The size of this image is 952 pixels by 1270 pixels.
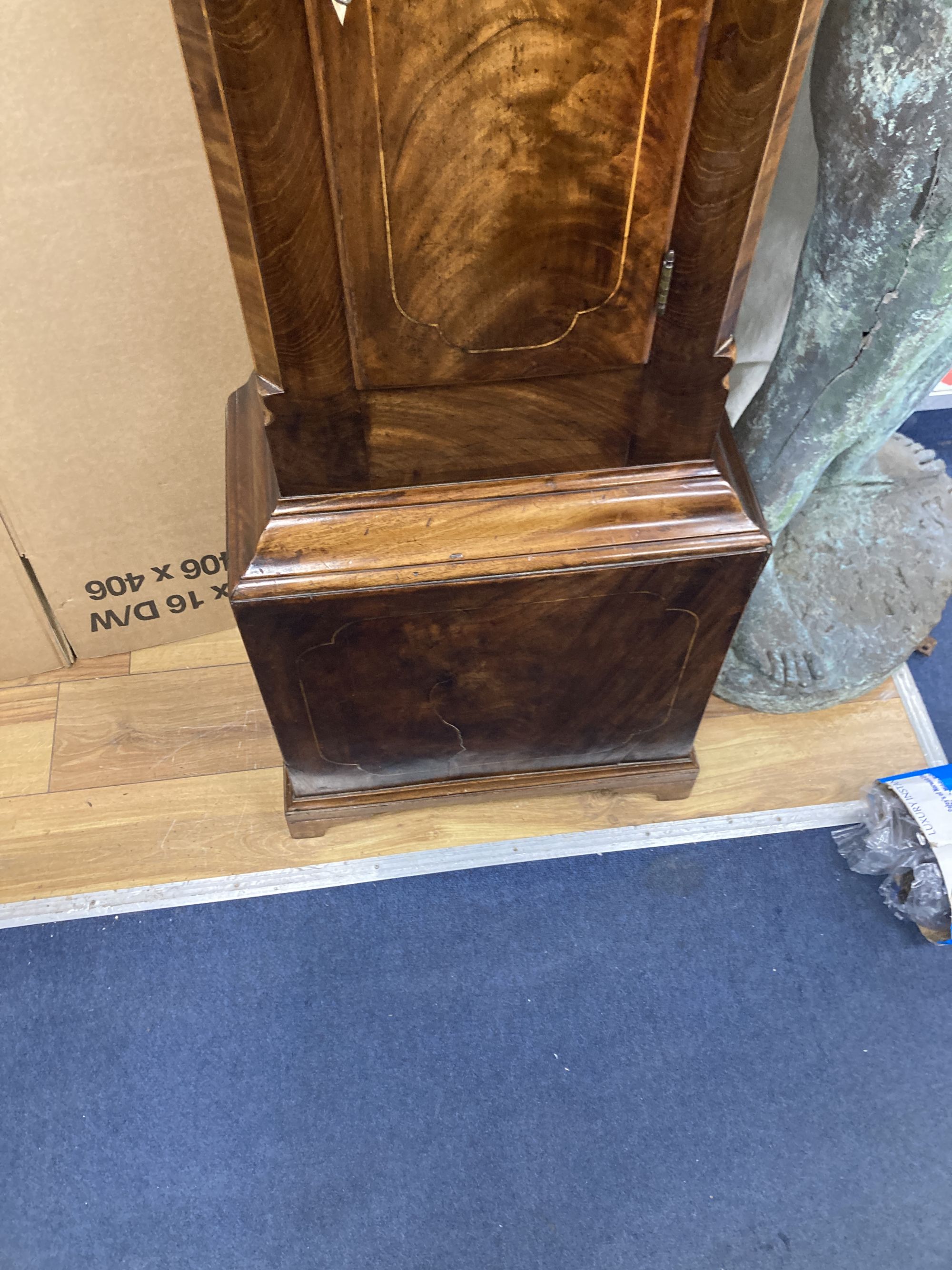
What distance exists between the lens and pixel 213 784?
4.70ft

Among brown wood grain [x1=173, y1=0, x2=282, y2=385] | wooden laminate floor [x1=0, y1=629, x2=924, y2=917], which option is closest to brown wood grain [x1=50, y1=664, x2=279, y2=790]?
wooden laminate floor [x1=0, y1=629, x2=924, y2=917]

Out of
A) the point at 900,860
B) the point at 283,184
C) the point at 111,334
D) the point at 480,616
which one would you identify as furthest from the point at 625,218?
the point at 900,860

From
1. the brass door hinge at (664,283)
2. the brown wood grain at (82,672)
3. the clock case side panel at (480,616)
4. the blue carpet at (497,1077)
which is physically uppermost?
the brass door hinge at (664,283)

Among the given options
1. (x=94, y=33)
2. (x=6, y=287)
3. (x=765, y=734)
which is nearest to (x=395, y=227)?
(x=94, y=33)

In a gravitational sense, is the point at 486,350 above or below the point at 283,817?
above

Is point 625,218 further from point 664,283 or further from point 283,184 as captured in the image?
point 283,184

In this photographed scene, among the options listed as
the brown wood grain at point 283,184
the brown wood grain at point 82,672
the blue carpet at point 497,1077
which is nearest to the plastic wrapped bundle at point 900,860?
the blue carpet at point 497,1077

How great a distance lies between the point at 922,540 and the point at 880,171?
64cm

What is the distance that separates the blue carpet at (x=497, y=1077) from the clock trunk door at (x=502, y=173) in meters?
0.78

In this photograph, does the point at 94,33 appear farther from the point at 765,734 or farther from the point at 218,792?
the point at 765,734

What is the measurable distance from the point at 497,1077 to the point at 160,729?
687 mm

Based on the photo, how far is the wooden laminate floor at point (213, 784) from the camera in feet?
4.51

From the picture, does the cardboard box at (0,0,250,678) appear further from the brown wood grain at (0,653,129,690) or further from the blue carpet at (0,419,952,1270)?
the blue carpet at (0,419,952,1270)

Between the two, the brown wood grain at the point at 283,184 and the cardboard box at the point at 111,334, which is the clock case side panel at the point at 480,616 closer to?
the brown wood grain at the point at 283,184
